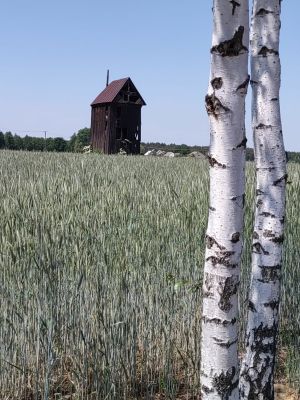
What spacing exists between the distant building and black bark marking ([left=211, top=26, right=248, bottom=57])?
2871 cm

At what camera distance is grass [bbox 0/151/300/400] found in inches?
110

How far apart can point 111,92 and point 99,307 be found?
30.8m

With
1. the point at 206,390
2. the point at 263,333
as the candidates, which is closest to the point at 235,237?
the point at 206,390

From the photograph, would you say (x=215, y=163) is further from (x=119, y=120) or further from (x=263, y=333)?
(x=119, y=120)

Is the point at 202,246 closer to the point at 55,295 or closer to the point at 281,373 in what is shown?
the point at 281,373

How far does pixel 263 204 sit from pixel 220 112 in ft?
2.93

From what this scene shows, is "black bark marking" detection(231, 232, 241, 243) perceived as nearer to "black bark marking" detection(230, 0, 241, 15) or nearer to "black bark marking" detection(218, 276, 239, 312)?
"black bark marking" detection(218, 276, 239, 312)

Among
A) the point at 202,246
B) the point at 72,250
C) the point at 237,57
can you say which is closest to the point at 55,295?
the point at 72,250

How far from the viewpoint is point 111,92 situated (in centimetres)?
3275

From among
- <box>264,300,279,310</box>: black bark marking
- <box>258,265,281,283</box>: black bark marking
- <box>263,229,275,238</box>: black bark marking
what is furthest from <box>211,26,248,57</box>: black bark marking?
<box>264,300,279,310</box>: black bark marking

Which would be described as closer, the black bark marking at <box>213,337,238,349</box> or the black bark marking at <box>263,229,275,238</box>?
the black bark marking at <box>213,337,238,349</box>

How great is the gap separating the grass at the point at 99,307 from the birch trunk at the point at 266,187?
0.34 m

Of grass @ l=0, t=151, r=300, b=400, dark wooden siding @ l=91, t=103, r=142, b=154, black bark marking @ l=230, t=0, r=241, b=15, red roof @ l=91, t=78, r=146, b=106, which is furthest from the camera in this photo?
red roof @ l=91, t=78, r=146, b=106

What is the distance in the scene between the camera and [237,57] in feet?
6.06
